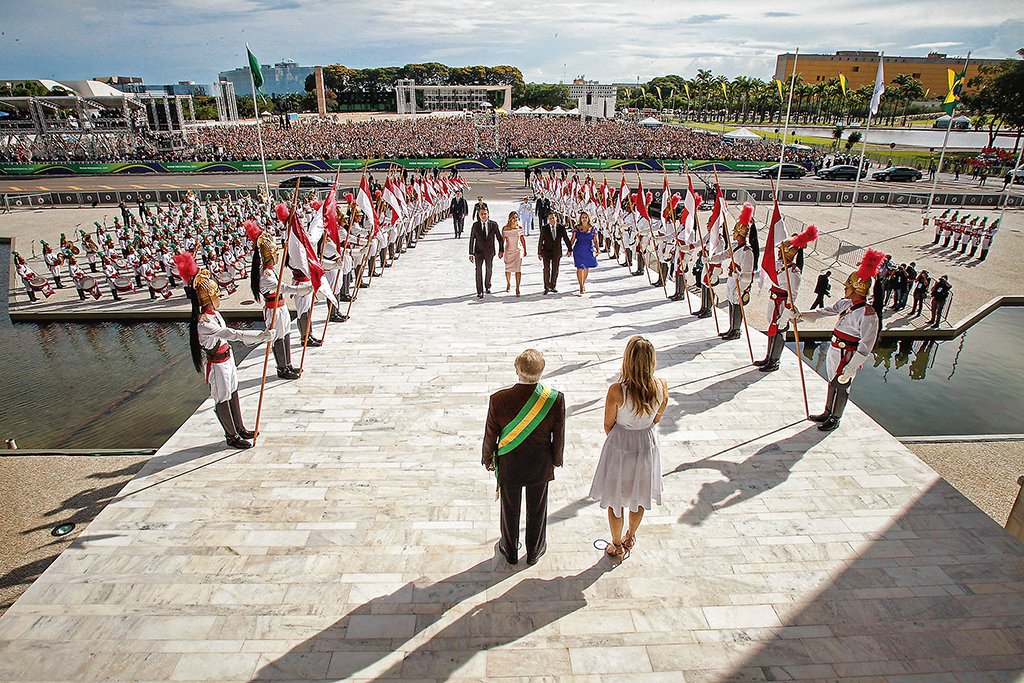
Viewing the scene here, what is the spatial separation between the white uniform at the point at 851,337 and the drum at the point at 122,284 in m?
16.5

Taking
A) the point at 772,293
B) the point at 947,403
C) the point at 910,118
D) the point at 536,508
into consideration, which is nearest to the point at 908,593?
the point at 536,508

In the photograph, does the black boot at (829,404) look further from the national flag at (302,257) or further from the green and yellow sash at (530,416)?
the national flag at (302,257)

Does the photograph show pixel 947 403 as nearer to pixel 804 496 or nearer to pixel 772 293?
pixel 772 293

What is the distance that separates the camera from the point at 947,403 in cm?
1095

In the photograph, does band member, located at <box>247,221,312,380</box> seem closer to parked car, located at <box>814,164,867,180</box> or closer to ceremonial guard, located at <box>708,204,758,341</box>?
ceremonial guard, located at <box>708,204,758,341</box>

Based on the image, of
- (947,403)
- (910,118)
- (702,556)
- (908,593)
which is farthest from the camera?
(910,118)

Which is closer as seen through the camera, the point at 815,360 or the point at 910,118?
the point at 815,360

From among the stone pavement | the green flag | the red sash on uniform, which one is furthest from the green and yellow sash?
the green flag

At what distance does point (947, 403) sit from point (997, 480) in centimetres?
491

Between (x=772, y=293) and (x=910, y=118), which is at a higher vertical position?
(x=910, y=118)

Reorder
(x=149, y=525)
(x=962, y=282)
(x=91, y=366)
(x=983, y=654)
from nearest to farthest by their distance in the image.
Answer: (x=983, y=654), (x=149, y=525), (x=91, y=366), (x=962, y=282)

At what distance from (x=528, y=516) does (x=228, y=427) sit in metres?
3.78

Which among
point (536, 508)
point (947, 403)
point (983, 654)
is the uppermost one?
point (536, 508)

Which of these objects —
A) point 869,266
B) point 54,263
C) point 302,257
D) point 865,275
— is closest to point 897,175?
point 869,266
